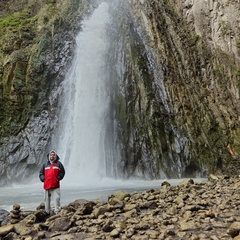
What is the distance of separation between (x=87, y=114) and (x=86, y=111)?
0.89 feet

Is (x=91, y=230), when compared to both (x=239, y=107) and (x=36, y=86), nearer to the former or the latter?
(x=36, y=86)

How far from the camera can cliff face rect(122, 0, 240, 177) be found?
23.2m

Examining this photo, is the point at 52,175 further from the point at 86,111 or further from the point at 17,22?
the point at 17,22

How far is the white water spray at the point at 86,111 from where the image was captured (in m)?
21.6

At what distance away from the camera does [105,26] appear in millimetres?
30109

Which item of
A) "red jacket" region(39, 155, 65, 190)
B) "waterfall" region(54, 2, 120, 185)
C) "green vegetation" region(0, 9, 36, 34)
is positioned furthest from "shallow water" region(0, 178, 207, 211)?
"green vegetation" region(0, 9, 36, 34)

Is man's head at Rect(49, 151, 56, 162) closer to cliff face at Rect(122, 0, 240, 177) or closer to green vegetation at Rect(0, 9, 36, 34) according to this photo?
cliff face at Rect(122, 0, 240, 177)

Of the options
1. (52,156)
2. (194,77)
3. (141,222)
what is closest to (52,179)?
(52,156)

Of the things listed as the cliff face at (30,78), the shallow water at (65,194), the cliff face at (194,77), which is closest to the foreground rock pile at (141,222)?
the shallow water at (65,194)

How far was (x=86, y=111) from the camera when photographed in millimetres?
24281

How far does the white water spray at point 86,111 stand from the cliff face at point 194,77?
2534 millimetres

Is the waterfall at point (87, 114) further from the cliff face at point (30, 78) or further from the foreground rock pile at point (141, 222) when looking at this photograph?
the foreground rock pile at point (141, 222)

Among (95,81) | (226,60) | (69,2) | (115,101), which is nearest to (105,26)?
(69,2)

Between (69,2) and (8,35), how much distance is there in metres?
6.89
